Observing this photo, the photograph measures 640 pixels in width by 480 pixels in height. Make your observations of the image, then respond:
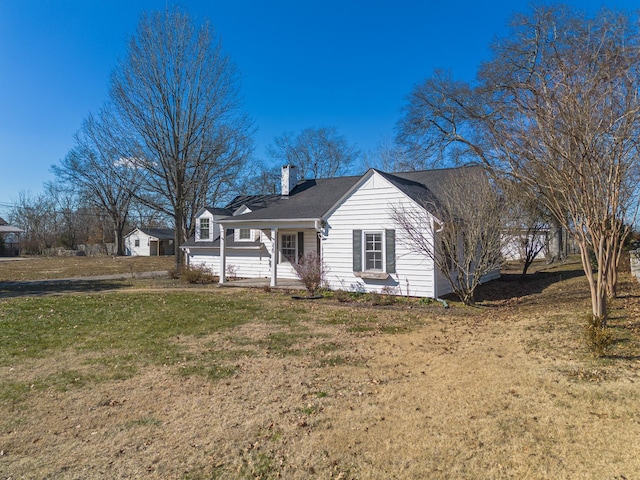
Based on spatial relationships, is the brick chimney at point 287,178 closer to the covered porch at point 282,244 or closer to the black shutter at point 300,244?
the covered porch at point 282,244

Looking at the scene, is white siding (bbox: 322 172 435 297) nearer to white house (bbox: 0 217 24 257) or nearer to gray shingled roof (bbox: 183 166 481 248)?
gray shingled roof (bbox: 183 166 481 248)

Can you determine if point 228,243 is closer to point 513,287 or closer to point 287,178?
point 287,178

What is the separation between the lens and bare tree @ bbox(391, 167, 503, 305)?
10352 mm

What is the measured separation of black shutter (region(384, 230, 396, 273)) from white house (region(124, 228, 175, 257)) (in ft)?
141

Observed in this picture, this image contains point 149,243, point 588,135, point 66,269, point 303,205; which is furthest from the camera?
point 149,243

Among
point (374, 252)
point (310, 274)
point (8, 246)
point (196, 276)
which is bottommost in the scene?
point (196, 276)

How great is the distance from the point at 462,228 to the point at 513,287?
219 inches

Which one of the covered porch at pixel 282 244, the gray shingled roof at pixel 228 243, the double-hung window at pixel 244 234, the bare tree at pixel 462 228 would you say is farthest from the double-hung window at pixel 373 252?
the double-hung window at pixel 244 234

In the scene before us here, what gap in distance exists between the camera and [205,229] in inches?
797

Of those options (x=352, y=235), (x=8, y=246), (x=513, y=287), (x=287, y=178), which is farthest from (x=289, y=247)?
(x=8, y=246)

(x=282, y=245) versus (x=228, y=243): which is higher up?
(x=228, y=243)

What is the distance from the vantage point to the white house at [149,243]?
162 feet

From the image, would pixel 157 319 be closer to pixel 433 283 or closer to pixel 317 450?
pixel 317 450

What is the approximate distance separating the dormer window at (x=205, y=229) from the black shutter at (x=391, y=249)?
1117cm
